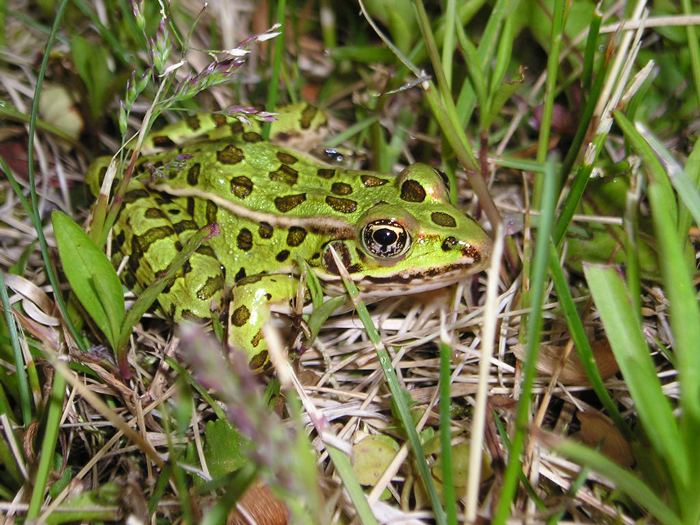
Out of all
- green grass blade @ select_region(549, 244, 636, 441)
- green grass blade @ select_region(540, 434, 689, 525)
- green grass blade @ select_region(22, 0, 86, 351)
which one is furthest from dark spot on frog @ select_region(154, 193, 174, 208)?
green grass blade @ select_region(540, 434, 689, 525)

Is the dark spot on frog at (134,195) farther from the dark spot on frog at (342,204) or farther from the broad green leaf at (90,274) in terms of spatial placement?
the dark spot on frog at (342,204)

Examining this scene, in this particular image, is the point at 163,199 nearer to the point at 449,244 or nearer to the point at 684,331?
the point at 449,244

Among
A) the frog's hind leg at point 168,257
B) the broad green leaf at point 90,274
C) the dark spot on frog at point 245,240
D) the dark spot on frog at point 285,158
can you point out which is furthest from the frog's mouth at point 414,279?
the broad green leaf at point 90,274

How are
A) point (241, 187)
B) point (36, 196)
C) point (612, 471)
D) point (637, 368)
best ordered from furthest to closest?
point (241, 187) < point (36, 196) < point (637, 368) < point (612, 471)

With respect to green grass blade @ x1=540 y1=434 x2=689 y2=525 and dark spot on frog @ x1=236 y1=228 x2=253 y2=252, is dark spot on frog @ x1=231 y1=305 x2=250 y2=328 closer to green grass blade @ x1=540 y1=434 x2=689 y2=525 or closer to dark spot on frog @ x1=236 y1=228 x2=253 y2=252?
dark spot on frog @ x1=236 y1=228 x2=253 y2=252

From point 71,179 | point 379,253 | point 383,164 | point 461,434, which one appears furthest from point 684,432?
point 71,179

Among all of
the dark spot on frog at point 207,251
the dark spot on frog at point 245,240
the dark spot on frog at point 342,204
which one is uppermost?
the dark spot on frog at point 342,204

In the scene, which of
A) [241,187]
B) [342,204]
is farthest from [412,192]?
[241,187]
